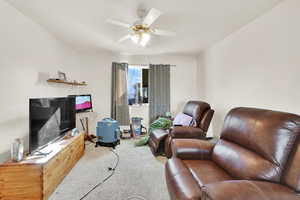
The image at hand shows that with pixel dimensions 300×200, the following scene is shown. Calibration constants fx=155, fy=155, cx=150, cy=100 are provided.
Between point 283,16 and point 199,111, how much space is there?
183 centimetres

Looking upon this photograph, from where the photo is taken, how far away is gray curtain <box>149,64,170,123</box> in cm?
435

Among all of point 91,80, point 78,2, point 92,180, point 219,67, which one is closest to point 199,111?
point 219,67

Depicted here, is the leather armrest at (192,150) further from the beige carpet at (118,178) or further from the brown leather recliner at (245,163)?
the beige carpet at (118,178)

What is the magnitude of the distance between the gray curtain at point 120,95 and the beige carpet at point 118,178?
1210 mm

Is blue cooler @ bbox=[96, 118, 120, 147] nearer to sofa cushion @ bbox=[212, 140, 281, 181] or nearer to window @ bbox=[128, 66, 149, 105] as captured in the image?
window @ bbox=[128, 66, 149, 105]

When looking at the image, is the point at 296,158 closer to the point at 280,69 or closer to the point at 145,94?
the point at 280,69

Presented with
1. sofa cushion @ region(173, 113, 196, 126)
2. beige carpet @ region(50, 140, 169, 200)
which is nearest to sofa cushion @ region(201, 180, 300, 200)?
beige carpet @ region(50, 140, 169, 200)

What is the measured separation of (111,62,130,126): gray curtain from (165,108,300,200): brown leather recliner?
2.56m

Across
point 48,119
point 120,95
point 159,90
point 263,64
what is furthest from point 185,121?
point 48,119

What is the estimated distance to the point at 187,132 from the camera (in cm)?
271

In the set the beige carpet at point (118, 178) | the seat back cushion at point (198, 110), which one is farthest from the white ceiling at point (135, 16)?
the beige carpet at point (118, 178)

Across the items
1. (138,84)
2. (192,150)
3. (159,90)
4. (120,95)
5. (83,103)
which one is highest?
(138,84)

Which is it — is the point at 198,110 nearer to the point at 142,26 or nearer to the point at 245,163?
the point at 245,163

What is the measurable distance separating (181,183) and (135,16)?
211cm
